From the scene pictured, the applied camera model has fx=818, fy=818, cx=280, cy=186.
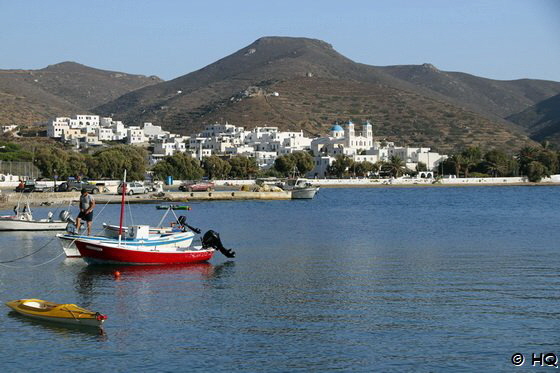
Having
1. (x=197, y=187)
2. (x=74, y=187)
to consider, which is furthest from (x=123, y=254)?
A: (x=197, y=187)

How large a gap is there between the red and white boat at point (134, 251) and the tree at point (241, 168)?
117297 mm

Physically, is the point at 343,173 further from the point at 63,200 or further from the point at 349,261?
the point at 349,261

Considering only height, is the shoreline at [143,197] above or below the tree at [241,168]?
below

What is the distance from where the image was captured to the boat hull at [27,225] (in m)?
56.4

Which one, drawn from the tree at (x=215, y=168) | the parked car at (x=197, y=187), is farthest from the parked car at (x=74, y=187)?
the tree at (x=215, y=168)

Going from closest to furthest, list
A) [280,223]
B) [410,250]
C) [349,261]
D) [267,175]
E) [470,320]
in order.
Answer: [470,320]
[349,261]
[410,250]
[280,223]
[267,175]

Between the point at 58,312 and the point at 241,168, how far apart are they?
131625mm

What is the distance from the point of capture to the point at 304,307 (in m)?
29.0

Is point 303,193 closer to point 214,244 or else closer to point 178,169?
point 178,169

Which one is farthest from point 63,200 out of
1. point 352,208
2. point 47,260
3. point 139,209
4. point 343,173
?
point 343,173

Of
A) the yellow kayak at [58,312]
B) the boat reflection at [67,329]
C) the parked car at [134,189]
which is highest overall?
the parked car at [134,189]

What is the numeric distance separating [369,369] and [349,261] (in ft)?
64.0

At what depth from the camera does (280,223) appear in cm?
6775

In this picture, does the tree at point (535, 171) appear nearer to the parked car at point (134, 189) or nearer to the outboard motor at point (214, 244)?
the parked car at point (134, 189)
